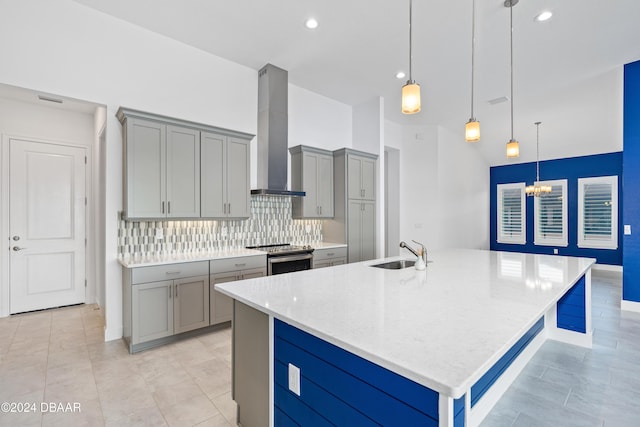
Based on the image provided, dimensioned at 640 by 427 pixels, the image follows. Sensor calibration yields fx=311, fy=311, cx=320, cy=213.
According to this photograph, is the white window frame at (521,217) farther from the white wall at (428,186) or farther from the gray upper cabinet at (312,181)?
the gray upper cabinet at (312,181)

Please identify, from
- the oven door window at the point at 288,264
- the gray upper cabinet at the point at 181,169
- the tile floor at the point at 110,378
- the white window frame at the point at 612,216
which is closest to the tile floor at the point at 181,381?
the tile floor at the point at 110,378

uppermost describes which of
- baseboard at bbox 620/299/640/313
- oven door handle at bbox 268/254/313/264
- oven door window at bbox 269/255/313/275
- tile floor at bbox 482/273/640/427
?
oven door handle at bbox 268/254/313/264

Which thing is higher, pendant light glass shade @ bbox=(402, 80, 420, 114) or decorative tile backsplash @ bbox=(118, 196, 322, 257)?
pendant light glass shade @ bbox=(402, 80, 420, 114)

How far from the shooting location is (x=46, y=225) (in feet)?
13.9

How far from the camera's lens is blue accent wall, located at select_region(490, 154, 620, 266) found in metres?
7.25

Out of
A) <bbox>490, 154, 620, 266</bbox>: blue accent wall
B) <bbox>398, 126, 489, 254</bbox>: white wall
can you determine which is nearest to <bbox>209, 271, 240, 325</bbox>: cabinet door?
<bbox>398, 126, 489, 254</bbox>: white wall

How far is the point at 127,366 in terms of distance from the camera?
8.93 ft

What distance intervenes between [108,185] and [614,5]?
552 centimetres

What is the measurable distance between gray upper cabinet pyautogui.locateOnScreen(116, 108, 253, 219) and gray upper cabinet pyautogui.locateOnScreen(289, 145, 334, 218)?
0.95 metres

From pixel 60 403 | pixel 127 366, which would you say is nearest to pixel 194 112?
pixel 127 366

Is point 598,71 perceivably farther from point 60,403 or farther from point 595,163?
point 60,403

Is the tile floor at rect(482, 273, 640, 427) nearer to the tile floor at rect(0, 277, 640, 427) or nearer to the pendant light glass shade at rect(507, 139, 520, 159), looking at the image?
the tile floor at rect(0, 277, 640, 427)

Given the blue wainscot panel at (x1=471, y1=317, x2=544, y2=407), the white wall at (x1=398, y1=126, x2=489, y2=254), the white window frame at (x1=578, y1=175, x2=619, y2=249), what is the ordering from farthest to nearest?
the white window frame at (x1=578, y1=175, x2=619, y2=249) → the white wall at (x1=398, y1=126, x2=489, y2=254) → the blue wainscot panel at (x1=471, y1=317, x2=544, y2=407)

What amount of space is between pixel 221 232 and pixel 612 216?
28.5 ft
